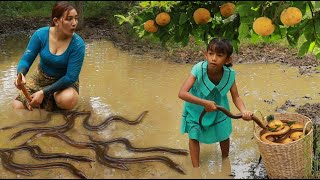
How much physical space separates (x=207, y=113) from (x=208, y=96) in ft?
0.46

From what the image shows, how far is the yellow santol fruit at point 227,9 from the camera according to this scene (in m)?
3.77

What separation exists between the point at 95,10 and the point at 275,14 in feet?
25.1

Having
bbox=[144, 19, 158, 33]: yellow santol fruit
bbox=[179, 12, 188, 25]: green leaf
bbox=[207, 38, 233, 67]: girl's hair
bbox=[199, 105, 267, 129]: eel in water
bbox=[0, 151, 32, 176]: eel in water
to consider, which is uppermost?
bbox=[179, 12, 188, 25]: green leaf

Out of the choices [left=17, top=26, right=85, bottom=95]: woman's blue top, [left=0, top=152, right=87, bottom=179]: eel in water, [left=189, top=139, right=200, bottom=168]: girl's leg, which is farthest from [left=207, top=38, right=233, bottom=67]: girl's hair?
[left=17, top=26, right=85, bottom=95]: woman's blue top

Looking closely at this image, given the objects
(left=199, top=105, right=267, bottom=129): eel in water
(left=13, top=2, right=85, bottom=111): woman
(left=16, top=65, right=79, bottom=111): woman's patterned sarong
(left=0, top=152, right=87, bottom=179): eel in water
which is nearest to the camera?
(left=199, top=105, right=267, bottom=129): eel in water

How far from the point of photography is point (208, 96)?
4023 millimetres

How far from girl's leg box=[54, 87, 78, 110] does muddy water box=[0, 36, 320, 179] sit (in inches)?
6.9

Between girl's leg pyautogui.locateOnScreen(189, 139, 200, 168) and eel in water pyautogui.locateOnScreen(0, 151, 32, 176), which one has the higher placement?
girl's leg pyautogui.locateOnScreen(189, 139, 200, 168)

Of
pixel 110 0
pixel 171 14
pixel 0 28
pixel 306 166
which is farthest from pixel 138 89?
pixel 110 0

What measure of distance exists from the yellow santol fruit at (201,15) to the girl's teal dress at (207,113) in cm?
36

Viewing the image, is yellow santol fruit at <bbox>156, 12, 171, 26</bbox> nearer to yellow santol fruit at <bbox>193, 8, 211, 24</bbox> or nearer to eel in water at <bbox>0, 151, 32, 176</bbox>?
yellow santol fruit at <bbox>193, 8, 211, 24</bbox>

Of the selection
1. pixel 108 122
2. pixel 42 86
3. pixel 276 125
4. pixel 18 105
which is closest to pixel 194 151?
pixel 276 125

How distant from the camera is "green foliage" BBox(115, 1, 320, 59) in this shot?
3480 mm

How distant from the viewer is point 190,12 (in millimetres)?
3941
